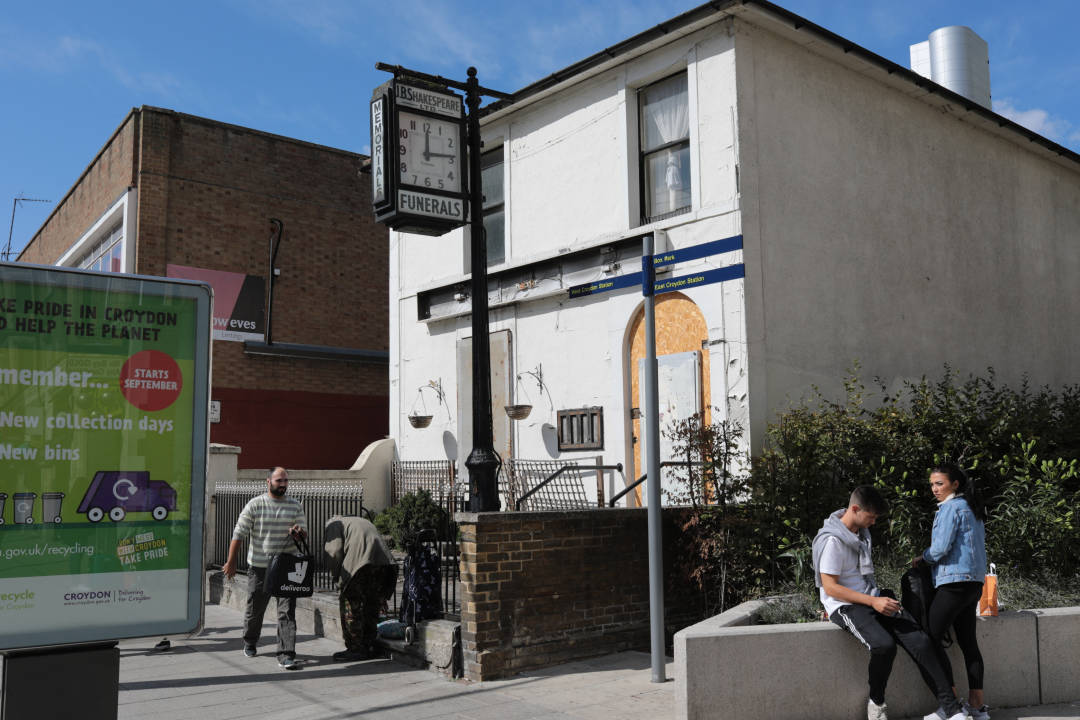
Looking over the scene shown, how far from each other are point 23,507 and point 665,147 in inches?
413

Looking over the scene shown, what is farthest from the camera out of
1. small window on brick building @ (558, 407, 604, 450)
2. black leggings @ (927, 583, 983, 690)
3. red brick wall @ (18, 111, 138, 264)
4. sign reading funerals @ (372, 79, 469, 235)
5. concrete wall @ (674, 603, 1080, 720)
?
→ red brick wall @ (18, 111, 138, 264)

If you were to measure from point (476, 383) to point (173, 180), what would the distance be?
15.3 m

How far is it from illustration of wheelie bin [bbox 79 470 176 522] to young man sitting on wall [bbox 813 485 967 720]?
4.14m

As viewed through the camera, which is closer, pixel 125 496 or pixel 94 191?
pixel 125 496

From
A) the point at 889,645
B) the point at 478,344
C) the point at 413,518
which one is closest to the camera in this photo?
the point at 889,645

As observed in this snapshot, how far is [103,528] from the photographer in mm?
4027

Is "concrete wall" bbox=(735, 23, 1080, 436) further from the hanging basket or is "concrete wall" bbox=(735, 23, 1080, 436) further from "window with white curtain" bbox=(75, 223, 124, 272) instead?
"window with white curtain" bbox=(75, 223, 124, 272)

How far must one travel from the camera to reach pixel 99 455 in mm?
4039

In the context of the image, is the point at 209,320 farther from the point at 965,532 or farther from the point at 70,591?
the point at 965,532

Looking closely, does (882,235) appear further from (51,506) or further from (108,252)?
(108,252)

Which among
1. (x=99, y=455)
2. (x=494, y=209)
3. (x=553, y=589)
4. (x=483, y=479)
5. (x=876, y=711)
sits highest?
(x=494, y=209)

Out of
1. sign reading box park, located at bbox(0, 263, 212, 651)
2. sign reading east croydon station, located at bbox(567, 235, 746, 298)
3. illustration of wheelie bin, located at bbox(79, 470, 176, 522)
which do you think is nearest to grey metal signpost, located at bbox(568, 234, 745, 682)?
sign reading east croydon station, located at bbox(567, 235, 746, 298)

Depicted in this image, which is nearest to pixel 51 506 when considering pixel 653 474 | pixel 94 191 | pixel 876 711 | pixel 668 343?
pixel 653 474

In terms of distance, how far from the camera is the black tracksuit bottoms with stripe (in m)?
6.08
